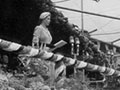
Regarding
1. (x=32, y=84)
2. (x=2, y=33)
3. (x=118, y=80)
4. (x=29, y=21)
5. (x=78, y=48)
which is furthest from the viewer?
(x=118, y=80)

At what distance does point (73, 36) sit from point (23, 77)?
1618 mm

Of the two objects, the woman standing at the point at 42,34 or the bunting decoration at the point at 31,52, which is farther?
the woman standing at the point at 42,34

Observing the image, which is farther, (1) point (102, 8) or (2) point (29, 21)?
(1) point (102, 8)

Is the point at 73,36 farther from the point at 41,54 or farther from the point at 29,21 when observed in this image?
the point at 41,54

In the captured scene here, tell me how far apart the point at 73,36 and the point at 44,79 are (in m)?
1.43

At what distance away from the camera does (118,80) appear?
14.3 feet

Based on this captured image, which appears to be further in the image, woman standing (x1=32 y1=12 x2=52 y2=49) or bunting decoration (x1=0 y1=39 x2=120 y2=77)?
woman standing (x1=32 y1=12 x2=52 y2=49)

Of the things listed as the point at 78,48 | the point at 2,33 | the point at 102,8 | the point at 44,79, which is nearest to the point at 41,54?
the point at 44,79

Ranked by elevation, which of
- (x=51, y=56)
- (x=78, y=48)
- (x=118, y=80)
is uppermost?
(x=51, y=56)

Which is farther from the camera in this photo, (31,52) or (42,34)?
(42,34)

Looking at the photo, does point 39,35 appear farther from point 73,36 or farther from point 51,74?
point 73,36

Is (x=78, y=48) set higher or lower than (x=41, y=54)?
lower

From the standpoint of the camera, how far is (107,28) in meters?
6.05

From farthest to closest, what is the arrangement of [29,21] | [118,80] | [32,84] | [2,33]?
[118,80] < [29,21] < [2,33] < [32,84]
